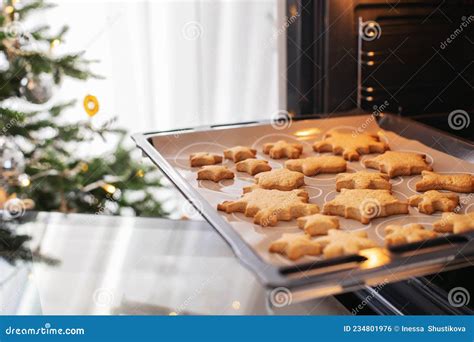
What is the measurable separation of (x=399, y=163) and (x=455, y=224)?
1.13 feet

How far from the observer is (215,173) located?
4.29 feet

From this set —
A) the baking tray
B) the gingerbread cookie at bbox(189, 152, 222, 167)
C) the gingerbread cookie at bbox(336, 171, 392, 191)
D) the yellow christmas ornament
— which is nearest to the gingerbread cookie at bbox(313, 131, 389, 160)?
the baking tray

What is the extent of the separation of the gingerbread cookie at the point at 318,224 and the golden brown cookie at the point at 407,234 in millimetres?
95

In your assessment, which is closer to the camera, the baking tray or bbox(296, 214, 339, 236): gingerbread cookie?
the baking tray

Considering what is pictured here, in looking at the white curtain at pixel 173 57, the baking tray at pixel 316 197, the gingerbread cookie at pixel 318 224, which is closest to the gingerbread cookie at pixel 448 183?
the baking tray at pixel 316 197

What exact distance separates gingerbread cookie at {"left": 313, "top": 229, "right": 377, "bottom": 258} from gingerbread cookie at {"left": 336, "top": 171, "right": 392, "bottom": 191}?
24 cm

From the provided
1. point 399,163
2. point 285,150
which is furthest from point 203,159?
point 399,163

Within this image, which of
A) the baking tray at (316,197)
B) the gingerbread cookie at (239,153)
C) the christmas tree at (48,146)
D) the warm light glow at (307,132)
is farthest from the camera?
the christmas tree at (48,146)

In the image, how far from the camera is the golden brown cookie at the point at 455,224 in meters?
0.97

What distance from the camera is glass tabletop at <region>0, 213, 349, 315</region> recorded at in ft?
4.16

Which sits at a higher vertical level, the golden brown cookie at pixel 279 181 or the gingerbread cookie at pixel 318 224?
the gingerbread cookie at pixel 318 224

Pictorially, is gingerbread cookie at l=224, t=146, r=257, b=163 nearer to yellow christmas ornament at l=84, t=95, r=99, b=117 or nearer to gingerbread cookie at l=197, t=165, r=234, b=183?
gingerbread cookie at l=197, t=165, r=234, b=183

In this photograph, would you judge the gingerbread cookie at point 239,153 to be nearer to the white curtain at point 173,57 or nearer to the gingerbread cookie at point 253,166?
the gingerbread cookie at point 253,166

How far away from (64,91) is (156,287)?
1.49 m
